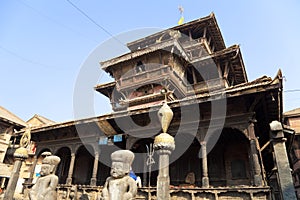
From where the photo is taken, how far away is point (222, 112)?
10.2m

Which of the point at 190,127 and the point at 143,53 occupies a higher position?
the point at 143,53

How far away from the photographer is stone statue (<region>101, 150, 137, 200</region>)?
16.7ft

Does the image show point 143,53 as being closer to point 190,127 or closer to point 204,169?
point 190,127

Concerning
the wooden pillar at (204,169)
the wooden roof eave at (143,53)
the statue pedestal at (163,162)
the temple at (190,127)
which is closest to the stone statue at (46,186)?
the statue pedestal at (163,162)

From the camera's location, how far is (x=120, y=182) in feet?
17.2

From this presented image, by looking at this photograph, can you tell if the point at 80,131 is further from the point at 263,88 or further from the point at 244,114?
the point at 263,88

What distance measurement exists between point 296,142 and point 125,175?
25754 mm

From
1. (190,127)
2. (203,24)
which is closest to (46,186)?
(190,127)

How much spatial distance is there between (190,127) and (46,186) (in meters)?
6.54

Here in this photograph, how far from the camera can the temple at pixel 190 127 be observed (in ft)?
29.6

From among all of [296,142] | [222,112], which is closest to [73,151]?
[222,112]

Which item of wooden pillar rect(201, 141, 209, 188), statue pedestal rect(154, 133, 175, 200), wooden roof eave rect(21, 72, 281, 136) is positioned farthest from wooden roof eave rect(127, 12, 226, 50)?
statue pedestal rect(154, 133, 175, 200)

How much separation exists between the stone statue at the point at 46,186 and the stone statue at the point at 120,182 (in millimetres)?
2451

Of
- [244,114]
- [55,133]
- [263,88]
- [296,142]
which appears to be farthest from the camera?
[296,142]
